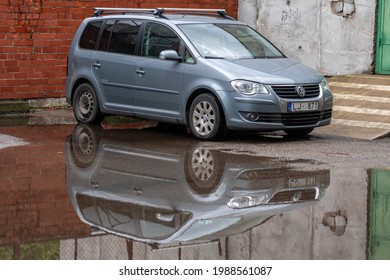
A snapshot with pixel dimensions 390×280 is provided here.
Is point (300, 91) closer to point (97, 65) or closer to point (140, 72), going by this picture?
point (140, 72)

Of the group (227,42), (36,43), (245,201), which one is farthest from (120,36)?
(245,201)

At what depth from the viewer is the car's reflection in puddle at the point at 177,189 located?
874 cm

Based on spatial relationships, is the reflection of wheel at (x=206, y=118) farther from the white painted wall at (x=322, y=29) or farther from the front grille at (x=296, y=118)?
the white painted wall at (x=322, y=29)

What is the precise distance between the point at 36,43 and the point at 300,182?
8.54 meters

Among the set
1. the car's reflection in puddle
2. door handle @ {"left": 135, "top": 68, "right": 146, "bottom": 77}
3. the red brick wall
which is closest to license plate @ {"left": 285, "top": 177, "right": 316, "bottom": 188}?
the car's reflection in puddle

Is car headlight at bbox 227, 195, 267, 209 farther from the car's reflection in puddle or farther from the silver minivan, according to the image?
the silver minivan

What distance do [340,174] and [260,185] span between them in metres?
1.12

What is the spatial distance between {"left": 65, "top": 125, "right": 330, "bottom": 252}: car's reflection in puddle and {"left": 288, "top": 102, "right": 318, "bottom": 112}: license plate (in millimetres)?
1266

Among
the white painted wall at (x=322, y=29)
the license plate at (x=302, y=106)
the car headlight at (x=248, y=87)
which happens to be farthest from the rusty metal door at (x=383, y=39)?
the car headlight at (x=248, y=87)

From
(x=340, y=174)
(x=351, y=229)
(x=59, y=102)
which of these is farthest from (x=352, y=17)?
(x=351, y=229)

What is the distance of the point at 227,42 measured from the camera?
1520 cm

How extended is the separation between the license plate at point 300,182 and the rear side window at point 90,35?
6046mm

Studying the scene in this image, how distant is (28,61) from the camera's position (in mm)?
18312

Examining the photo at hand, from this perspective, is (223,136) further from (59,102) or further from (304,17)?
(304,17)
